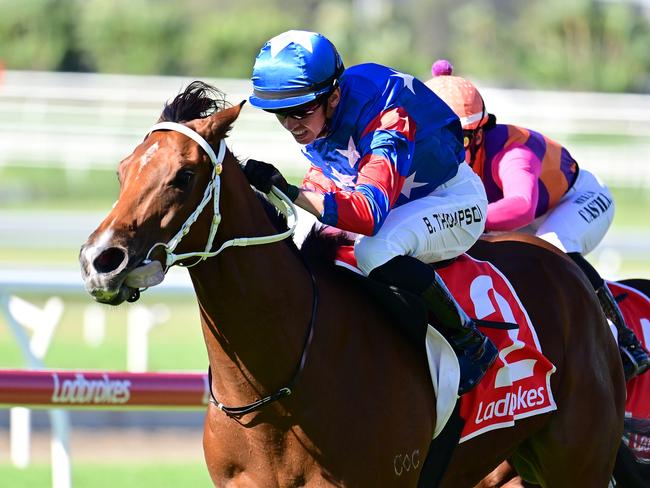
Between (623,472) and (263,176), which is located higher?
(263,176)

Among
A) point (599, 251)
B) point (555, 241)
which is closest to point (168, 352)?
point (599, 251)

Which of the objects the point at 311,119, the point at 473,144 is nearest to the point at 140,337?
the point at 473,144

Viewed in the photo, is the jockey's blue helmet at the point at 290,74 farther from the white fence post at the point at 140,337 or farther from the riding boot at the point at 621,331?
the white fence post at the point at 140,337

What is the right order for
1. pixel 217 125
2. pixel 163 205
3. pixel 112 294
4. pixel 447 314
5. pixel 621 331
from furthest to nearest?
pixel 621 331 → pixel 447 314 → pixel 217 125 → pixel 163 205 → pixel 112 294

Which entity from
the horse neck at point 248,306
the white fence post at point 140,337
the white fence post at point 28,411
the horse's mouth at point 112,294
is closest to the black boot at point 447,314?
the horse neck at point 248,306

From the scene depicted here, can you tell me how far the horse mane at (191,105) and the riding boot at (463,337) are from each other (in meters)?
0.93

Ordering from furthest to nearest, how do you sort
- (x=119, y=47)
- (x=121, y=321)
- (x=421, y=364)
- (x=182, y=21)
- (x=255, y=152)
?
(x=182, y=21) < (x=119, y=47) < (x=255, y=152) < (x=121, y=321) < (x=421, y=364)

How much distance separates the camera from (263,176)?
354 cm

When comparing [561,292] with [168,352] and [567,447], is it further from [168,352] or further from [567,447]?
[168,352]

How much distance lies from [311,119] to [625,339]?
1.88 m

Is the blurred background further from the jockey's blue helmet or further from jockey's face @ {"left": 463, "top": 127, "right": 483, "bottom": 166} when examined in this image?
jockey's face @ {"left": 463, "top": 127, "right": 483, "bottom": 166}

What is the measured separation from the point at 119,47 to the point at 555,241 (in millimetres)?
32477

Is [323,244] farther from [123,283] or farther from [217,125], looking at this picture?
[123,283]

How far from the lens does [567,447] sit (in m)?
4.42
